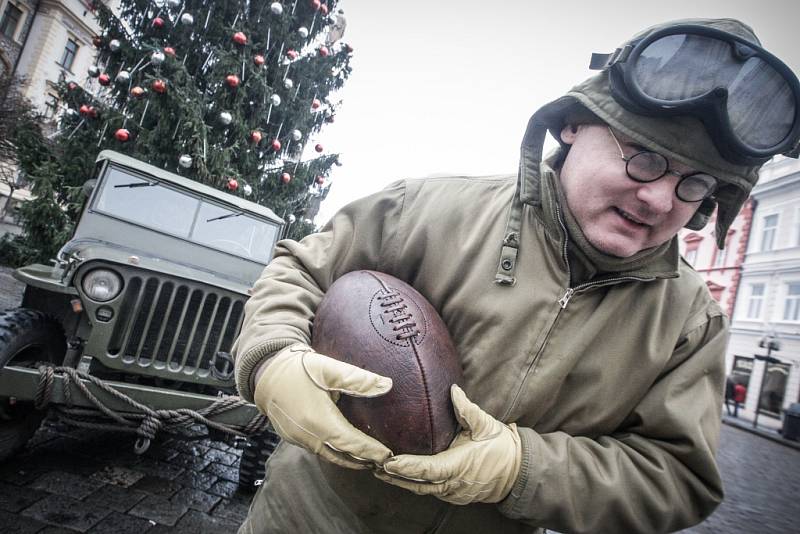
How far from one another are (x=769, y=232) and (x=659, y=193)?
86.4 feet

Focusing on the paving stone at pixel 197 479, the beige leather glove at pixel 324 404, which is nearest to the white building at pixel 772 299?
the paving stone at pixel 197 479

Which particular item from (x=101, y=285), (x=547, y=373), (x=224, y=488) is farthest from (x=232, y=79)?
(x=547, y=373)

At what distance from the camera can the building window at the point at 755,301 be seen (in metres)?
21.1

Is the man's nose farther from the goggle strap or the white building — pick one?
the white building

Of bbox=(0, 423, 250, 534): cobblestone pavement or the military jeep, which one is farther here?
the military jeep

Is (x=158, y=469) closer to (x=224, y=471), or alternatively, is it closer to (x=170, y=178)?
(x=224, y=471)

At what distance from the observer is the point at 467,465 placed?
1.16 meters

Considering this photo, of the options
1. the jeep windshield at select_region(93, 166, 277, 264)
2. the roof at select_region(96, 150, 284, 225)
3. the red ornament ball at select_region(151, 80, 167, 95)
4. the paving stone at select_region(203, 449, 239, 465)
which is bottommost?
the paving stone at select_region(203, 449, 239, 465)

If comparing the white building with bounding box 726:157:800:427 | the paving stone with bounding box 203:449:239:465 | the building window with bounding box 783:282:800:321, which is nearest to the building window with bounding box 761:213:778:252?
the white building with bounding box 726:157:800:427

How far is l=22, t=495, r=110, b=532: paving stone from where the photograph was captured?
2377 millimetres

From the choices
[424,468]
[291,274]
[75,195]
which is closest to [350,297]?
[291,274]

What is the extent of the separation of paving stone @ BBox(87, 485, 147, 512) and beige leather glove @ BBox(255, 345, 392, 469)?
223cm

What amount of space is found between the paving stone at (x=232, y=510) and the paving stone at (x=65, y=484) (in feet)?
2.52

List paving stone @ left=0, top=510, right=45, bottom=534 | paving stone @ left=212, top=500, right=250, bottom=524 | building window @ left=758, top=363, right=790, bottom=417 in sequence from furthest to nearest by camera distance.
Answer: building window @ left=758, top=363, right=790, bottom=417 → paving stone @ left=212, top=500, right=250, bottom=524 → paving stone @ left=0, top=510, right=45, bottom=534
